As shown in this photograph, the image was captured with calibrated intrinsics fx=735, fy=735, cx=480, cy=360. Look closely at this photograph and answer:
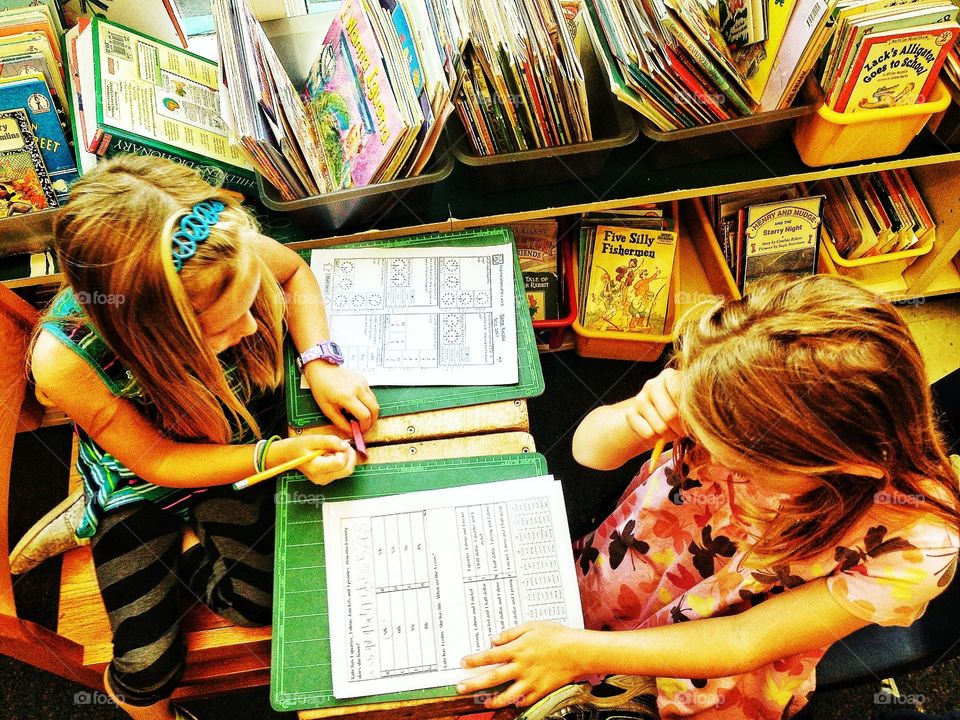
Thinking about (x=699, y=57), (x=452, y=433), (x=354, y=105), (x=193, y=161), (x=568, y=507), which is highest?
(x=699, y=57)

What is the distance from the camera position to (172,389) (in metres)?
1.05

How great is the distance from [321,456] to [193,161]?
2.06ft

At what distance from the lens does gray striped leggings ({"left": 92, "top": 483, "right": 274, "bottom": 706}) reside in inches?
45.6

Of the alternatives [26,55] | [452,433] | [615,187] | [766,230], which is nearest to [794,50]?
[615,187]

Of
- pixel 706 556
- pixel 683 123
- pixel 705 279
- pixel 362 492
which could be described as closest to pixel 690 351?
pixel 706 556

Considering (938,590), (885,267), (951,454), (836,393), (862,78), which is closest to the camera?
(836,393)

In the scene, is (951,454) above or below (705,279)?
above

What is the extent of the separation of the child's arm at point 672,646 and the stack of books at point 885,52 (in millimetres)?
891

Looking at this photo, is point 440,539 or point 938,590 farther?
point 440,539

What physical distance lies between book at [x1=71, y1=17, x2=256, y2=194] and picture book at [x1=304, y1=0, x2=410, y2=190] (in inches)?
6.8

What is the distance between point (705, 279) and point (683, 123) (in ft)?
2.03

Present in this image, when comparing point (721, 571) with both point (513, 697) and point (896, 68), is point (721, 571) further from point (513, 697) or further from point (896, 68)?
point (896, 68)

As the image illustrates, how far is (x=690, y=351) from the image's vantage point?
917mm

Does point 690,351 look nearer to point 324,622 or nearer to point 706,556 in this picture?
point 706,556
